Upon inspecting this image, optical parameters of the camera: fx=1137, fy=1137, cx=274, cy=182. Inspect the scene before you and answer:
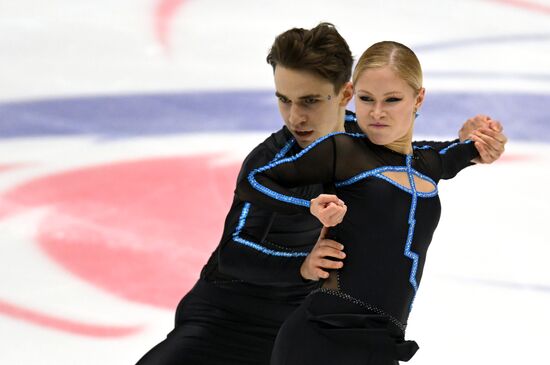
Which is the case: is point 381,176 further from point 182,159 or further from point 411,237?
point 182,159

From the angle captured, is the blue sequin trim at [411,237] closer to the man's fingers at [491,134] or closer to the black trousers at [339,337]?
the black trousers at [339,337]

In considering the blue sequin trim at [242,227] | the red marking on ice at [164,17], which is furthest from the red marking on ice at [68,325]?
the red marking on ice at [164,17]

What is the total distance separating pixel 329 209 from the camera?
2545 mm

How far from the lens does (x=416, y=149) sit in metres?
2.93

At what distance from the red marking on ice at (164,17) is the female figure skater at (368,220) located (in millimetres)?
5539

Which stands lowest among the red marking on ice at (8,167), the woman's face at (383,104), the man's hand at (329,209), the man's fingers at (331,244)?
the man's fingers at (331,244)

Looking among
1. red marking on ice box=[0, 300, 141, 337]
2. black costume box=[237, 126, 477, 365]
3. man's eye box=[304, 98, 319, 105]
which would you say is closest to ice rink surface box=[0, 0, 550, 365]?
red marking on ice box=[0, 300, 141, 337]

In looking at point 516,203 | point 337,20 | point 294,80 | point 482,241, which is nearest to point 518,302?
point 482,241

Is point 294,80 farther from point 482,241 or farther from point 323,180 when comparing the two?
point 482,241

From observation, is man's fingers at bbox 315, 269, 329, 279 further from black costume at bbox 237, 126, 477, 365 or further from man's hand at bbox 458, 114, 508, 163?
man's hand at bbox 458, 114, 508, 163

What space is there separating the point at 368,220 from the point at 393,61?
0.38 m

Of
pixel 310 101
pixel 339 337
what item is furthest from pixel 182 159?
pixel 339 337

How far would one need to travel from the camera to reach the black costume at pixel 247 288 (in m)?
3.04

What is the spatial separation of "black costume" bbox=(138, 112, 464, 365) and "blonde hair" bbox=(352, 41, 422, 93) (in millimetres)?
378
